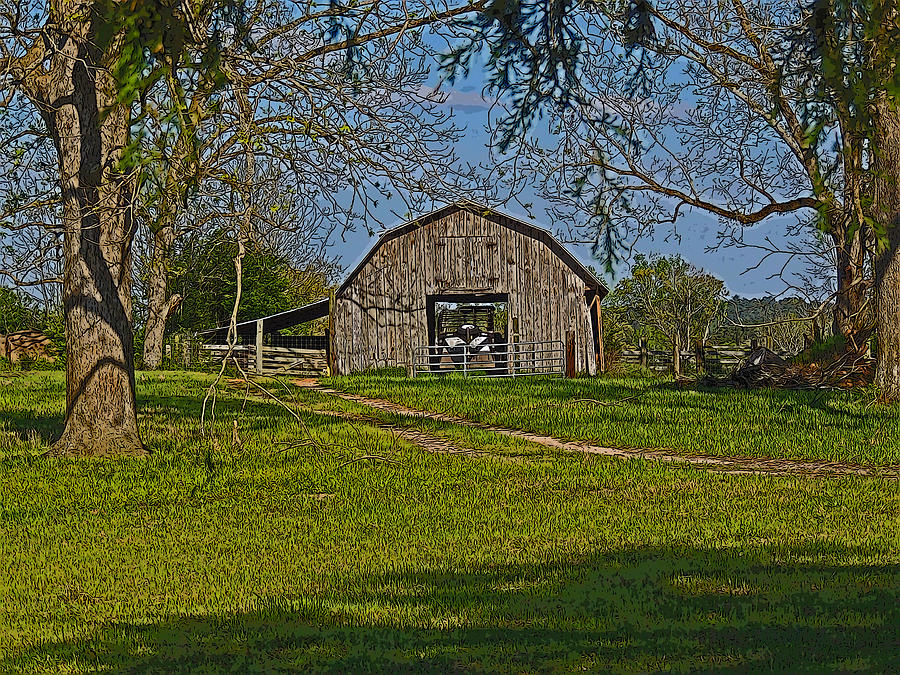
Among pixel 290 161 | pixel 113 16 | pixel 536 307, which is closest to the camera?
pixel 113 16

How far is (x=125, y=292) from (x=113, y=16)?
9.57 m

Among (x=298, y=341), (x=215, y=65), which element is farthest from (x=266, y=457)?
(x=298, y=341)

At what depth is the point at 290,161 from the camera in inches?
502

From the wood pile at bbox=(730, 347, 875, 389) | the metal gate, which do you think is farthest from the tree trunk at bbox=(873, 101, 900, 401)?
the metal gate

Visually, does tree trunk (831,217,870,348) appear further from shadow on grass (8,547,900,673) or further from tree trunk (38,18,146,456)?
shadow on grass (8,547,900,673)

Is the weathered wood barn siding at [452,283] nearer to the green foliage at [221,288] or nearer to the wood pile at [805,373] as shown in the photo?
the green foliage at [221,288]

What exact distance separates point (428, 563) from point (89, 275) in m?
7.74

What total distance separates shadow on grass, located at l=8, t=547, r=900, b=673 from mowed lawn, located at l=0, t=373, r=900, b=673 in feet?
0.07

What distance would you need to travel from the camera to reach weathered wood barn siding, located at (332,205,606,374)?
105ft

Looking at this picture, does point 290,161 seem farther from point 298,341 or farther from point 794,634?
point 298,341

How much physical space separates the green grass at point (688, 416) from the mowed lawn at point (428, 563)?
82.0 inches

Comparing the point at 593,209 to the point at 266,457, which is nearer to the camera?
the point at 593,209

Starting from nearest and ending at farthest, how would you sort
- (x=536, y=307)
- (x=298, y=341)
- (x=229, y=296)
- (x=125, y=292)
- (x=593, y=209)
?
(x=593, y=209), (x=125, y=292), (x=536, y=307), (x=229, y=296), (x=298, y=341)

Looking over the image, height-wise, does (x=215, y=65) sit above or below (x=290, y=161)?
below
